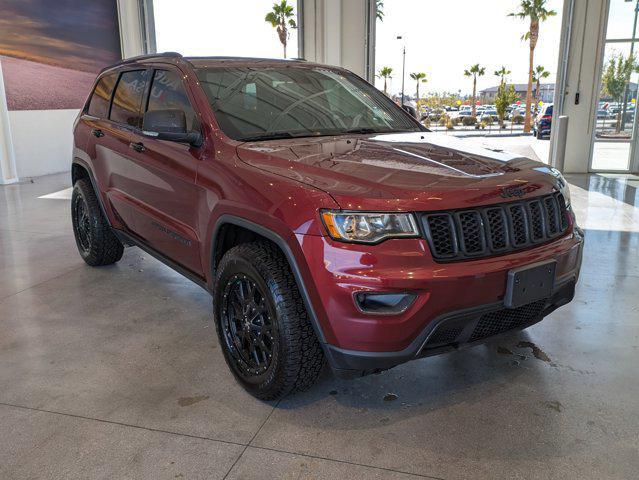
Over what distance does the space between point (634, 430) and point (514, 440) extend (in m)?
0.53

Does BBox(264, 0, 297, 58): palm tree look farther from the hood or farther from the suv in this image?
the hood

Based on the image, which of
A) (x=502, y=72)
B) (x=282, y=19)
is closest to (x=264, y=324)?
(x=282, y=19)

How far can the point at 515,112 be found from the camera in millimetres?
36625

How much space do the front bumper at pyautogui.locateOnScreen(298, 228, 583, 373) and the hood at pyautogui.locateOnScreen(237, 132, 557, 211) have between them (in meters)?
0.18

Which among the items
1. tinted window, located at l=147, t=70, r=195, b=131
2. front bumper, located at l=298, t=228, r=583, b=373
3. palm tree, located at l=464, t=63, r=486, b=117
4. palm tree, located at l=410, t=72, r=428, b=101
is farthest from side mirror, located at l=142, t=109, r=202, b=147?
palm tree, located at l=464, t=63, r=486, b=117

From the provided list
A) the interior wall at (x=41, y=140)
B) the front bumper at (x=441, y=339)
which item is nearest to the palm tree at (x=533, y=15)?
the interior wall at (x=41, y=140)

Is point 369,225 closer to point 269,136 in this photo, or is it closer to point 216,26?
point 269,136

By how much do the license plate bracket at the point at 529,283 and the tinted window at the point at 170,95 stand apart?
1.79m

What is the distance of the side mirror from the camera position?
106 inches

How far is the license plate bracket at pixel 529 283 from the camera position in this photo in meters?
2.11

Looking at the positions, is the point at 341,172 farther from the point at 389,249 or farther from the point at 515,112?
the point at 515,112

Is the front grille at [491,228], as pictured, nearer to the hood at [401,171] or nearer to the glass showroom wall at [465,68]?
the hood at [401,171]

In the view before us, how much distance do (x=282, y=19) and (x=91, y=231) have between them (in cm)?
911

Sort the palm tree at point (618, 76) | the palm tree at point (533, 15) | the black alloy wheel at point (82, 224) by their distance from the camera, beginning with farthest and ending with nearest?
the palm tree at point (533, 15), the palm tree at point (618, 76), the black alloy wheel at point (82, 224)
